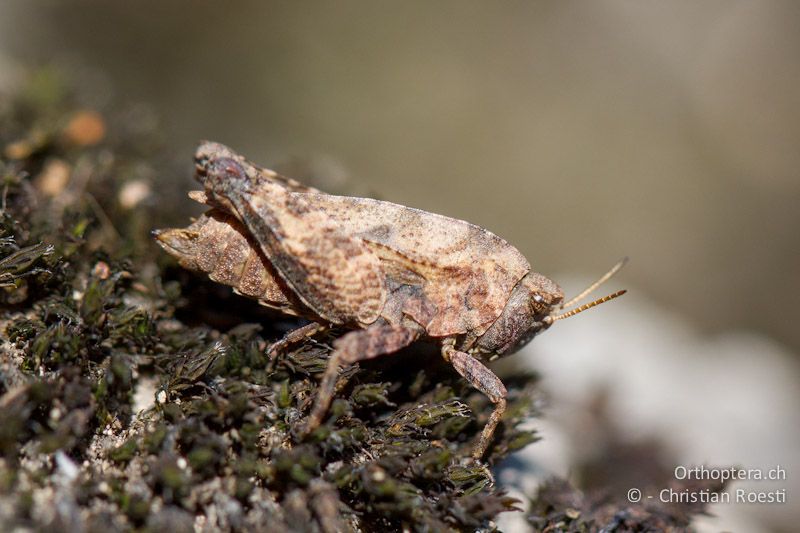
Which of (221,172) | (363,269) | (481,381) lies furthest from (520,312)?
(221,172)

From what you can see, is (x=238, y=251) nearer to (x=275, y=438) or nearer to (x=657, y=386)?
(x=275, y=438)

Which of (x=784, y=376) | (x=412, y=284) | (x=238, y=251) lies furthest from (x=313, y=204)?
(x=784, y=376)

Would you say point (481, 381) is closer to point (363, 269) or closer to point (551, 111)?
point (363, 269)

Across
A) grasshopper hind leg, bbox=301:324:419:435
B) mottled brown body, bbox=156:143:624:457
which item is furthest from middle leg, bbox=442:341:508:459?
grasshopper hind leg, bbox=301:324:419:435

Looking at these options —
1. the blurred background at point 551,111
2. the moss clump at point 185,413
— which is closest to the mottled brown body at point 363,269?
the moss clump at point 185,413

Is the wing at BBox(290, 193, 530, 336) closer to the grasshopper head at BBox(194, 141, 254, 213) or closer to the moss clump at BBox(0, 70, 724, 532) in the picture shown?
the grasshopper head at BBox(194, 141, 254, 213)

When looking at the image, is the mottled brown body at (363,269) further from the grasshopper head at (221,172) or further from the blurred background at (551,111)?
the blurred background at (551,111)
